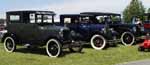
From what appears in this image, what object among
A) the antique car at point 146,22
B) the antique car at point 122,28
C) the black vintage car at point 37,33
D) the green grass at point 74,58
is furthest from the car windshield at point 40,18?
the antique car at point 146,22

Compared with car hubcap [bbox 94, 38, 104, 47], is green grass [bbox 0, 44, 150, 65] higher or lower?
lower

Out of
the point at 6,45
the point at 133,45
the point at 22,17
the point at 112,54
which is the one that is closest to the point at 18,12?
the point at 22,17

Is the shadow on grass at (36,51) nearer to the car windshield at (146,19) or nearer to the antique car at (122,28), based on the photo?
the antique car at (122,28)

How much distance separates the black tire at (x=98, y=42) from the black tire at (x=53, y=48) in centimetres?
351

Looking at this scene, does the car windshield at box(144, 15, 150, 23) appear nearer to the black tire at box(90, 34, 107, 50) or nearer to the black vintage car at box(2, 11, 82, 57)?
the black tire at box(90, 34, 107, 50)

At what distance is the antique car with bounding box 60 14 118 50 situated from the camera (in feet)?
67.9

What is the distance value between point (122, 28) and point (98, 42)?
2708 millimetres

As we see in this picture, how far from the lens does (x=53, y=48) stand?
57.6 feet

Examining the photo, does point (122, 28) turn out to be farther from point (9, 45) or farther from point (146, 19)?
point (9, 45)

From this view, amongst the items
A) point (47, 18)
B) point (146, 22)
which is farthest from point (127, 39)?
point (47, 18)

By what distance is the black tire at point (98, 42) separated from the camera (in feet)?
67.2

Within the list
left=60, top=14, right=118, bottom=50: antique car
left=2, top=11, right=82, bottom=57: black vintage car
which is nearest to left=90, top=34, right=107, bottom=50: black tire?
left=60, top=14, right=118, bottom=50: antique car

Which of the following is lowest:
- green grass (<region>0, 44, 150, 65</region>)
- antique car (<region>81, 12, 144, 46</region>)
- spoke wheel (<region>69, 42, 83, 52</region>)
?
green grass (<region>0, 44, 150, 65</region>)

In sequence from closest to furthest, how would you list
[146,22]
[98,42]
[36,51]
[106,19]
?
1. [36,51]
2. [98,42]
3. [106,19]
4. [146,22]
